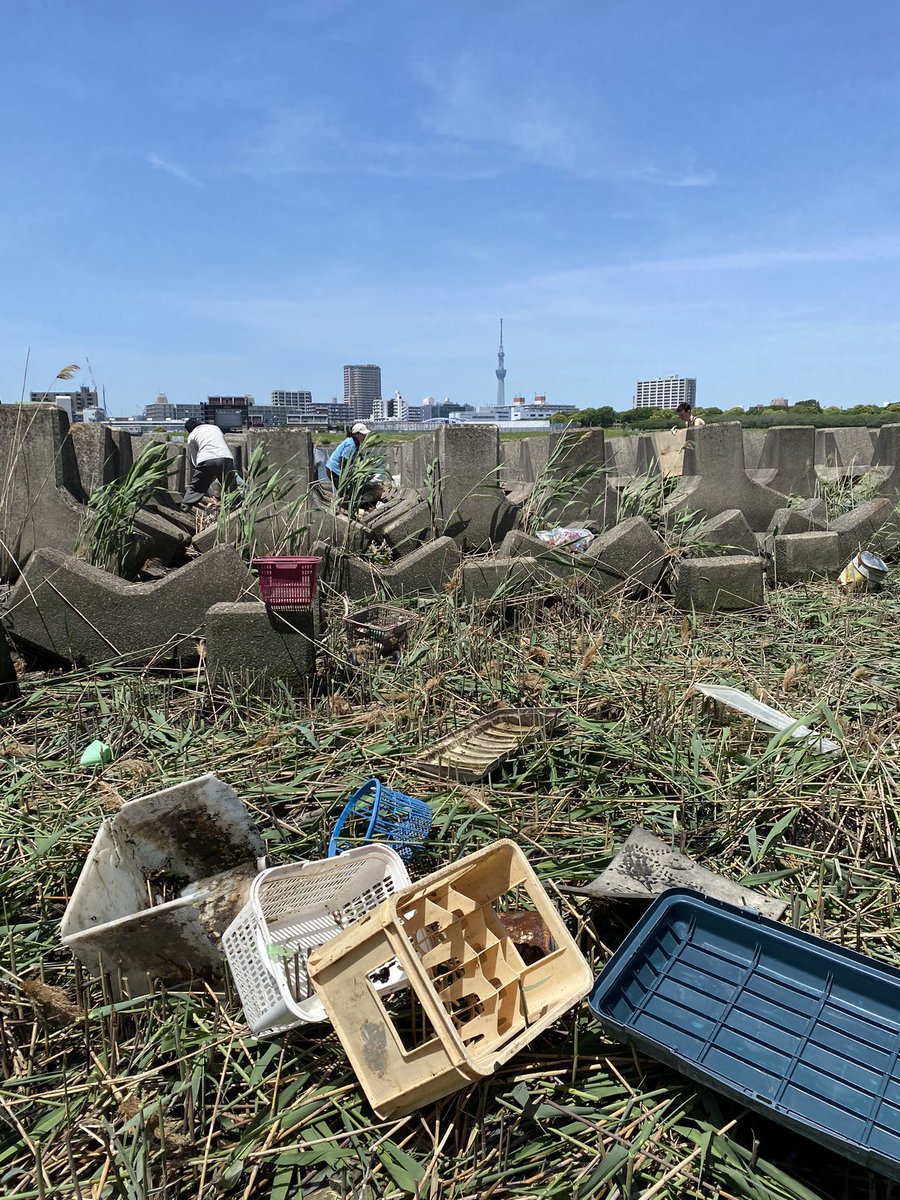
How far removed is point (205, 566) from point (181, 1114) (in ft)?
10.0

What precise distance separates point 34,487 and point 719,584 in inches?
176

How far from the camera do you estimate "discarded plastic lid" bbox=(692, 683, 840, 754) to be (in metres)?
3.42

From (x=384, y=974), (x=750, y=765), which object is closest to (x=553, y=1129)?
(x=384, y=974)

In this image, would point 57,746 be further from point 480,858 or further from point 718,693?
point 718,693

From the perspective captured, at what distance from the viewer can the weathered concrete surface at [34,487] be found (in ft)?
17.0

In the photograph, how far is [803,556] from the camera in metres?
6.73

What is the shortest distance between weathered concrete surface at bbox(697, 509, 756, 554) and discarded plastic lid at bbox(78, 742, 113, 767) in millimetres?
4617

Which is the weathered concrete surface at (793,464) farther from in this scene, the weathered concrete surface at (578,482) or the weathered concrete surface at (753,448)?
the weathered concrete surface at (578,482)

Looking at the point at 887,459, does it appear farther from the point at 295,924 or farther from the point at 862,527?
the point at 295,924

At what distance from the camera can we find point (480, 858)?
2324mm

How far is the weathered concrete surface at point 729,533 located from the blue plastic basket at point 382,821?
14.1ft

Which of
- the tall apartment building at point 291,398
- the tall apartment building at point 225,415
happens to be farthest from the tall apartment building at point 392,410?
the tall apartment building at point 225,415

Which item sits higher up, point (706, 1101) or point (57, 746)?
point (57, 746)

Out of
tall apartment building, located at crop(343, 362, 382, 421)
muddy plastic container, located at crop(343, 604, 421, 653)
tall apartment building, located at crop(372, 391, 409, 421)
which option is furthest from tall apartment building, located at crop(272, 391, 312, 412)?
muddy plastic container, located at crop(343, 604, 421, 653)
